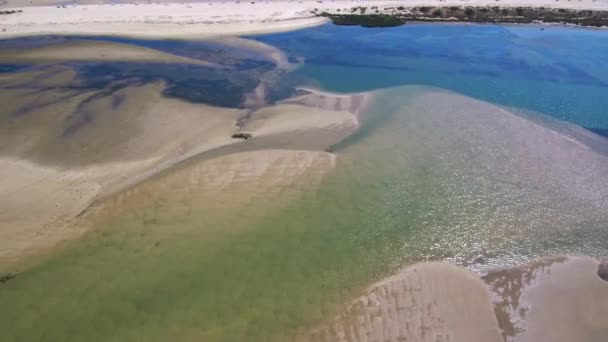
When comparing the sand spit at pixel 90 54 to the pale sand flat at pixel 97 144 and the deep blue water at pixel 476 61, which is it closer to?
the pale sand flat at pixel 97 144

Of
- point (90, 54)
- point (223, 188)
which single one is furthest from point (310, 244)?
point (90, 54)

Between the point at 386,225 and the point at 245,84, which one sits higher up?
the point at 245,84

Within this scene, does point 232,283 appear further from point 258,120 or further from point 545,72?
point 545,72

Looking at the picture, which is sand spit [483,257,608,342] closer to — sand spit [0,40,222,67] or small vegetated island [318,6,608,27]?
sand spit [0,40,222,67]

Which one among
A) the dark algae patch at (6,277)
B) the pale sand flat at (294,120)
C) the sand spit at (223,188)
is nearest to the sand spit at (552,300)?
the sand spit at (223,188)

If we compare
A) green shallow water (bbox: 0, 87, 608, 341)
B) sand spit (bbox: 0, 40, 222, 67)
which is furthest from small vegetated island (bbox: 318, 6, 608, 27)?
green shallow water (bbox: 0, 87, 608, 341)

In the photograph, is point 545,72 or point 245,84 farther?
point 545,72

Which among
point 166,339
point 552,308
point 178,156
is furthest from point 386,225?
point 178,156
